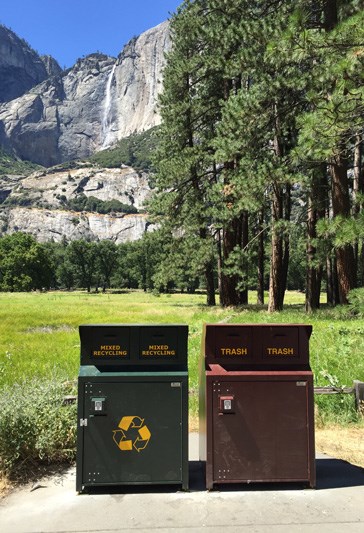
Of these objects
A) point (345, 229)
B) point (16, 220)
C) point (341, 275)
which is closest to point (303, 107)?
point (341, 275)

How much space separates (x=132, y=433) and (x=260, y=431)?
113cm

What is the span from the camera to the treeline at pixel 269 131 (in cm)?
1014

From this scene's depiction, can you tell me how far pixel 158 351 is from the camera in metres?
4.60

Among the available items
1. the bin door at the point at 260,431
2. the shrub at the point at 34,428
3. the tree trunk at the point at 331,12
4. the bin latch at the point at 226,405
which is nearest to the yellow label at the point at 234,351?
the bin door at the point at 260,431

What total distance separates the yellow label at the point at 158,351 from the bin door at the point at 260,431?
1.75 feet

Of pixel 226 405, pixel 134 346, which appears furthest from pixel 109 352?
pixel 226 405

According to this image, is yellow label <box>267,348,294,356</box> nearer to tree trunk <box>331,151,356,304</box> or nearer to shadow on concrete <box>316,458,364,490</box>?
shadow on concrete <box>316,458,364,490</box>

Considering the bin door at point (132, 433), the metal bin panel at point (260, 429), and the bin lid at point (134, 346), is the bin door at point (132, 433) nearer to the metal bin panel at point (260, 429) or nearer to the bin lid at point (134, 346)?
the bin lid at point (134, 346)

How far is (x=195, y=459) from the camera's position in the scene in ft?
17.5

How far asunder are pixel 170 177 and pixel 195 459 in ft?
81.8

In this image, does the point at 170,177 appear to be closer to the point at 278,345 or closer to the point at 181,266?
the point at 181,266

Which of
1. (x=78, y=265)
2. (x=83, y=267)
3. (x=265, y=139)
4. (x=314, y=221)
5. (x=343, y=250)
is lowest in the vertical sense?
(x=343, y=250)

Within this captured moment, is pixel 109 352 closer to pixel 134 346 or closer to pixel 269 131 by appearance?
pixel 134 346

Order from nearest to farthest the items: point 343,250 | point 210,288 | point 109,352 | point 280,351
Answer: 1. point 109,352
2. point 280,351
3. point 343,250
4. point 210,288
